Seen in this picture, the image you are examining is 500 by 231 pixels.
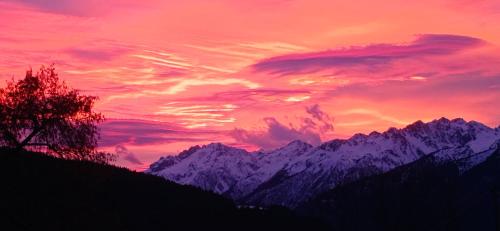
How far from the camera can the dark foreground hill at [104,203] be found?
73562 mm

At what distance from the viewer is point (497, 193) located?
79312mm

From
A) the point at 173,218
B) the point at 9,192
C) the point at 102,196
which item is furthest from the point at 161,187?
the point at 9,192

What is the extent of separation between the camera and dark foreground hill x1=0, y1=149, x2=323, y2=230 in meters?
73.6

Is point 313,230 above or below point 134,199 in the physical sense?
below

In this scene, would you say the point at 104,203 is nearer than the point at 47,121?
No

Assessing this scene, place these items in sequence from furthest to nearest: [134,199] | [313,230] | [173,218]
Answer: [313,230], [173,218], [134,199]

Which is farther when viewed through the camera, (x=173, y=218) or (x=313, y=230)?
(x=313, y=230)

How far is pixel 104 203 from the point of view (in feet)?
379

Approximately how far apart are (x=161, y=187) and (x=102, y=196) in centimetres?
2875

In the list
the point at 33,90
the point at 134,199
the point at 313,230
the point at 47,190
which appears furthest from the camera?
the point at 313,230

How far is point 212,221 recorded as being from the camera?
144 m

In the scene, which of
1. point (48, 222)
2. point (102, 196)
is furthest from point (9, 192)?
point (102, 196)

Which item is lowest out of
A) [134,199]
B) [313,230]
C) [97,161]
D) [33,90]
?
[313,230]

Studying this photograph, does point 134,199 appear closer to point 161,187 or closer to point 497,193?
point 161,187
